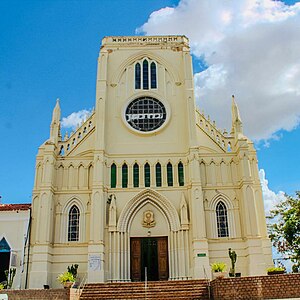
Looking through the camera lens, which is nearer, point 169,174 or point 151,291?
point 151,291

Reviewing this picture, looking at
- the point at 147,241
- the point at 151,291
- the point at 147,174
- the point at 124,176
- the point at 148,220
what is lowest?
the point at 151,291

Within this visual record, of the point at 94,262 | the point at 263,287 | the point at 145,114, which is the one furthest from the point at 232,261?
the point at 145,114

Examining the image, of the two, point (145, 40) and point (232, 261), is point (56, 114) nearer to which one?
point (145, 40)

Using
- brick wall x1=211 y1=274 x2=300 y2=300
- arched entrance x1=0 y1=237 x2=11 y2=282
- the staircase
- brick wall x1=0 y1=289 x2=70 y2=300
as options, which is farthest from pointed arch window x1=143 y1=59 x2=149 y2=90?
brick wall x1=211 y1=274 x2=300 y2=300

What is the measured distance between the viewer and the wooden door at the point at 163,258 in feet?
92.0

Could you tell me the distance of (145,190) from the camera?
2948 cm

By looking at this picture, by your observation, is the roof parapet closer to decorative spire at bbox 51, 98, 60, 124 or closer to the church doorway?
decorative spire at bbox 51, 98, 60, 124

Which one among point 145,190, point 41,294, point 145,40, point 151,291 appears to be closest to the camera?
point 41,294

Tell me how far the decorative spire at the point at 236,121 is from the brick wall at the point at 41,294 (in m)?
17.3

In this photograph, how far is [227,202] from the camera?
29516 mm

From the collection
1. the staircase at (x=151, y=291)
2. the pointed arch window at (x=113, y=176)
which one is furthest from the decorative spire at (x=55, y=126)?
the staircase at (x=151, y=291)

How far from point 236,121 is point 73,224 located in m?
14.7

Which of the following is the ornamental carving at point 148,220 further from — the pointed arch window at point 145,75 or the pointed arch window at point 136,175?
the pointed arch window at point 145,75

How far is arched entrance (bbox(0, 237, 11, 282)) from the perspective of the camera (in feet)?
91.8
